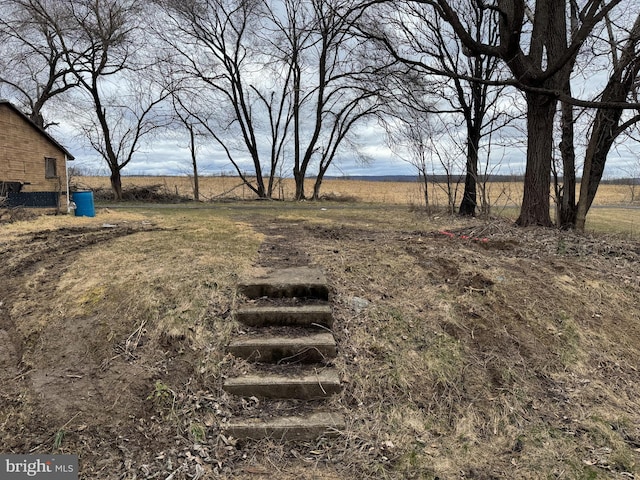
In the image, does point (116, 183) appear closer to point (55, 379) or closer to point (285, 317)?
point (55, 379)

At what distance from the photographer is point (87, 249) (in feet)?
19.7

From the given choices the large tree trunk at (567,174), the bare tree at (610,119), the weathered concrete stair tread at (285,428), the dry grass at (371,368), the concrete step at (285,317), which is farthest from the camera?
the large tree trunk at (567,174)

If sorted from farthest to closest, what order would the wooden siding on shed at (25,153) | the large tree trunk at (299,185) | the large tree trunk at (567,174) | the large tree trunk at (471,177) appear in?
the large tree trunk at (299,185) → the wooden siding on shed at (25,153) → the large tree trunk at (471,177) → the large tree trunk at (567,174)

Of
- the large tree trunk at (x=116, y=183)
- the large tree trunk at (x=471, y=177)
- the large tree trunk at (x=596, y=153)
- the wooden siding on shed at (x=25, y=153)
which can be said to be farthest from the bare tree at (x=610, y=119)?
the large tree trunk at (x=116, y=183)

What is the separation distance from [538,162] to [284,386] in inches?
276

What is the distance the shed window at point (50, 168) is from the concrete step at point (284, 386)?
14.3 m

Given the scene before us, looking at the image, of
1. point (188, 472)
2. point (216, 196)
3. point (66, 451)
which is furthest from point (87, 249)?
point (216, 196)

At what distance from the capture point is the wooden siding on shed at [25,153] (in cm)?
1252

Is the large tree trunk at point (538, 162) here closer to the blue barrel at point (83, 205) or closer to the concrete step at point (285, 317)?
the concrete step at point (285, 317)

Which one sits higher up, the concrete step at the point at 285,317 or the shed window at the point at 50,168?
the shed window at the point at 50,168

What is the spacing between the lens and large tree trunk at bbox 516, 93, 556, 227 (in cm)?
777

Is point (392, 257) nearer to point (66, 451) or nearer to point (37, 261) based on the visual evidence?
point (66, 451)

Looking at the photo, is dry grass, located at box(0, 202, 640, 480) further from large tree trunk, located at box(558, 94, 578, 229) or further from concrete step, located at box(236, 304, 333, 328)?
large tree trunk, located at box(558, 94, 578, 229)

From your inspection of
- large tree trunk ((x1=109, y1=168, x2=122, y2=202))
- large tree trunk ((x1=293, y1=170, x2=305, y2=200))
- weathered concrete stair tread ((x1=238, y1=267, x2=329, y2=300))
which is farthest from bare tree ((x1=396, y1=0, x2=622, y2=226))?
large tree trunk ((x1=109, y1=168, x2=122, y2=202))
